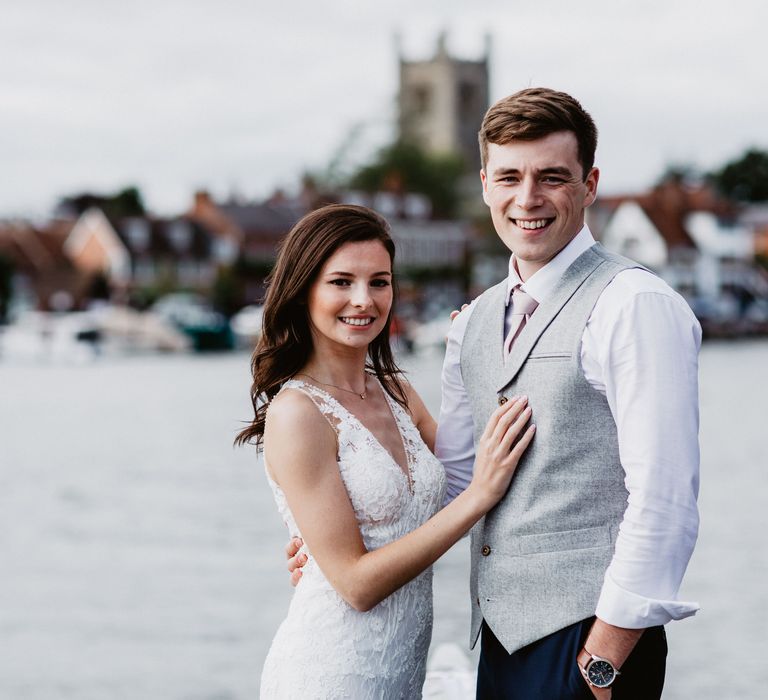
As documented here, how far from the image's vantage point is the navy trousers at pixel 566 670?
Answer: 2.51 m

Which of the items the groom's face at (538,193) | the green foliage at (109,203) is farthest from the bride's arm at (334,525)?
the green foliage at (109,203)

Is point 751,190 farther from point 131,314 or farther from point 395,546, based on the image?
point 395,546

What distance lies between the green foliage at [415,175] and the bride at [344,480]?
242 ft

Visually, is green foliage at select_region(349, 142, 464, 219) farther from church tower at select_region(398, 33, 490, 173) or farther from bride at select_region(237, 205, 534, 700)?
bride at select_region(237, 205, 534, 700)

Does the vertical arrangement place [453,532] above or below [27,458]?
above

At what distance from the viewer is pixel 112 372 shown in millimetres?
42781

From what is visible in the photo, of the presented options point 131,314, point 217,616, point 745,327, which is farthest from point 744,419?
point 745,327

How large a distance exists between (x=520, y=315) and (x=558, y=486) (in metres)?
0.42

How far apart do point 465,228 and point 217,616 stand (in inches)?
2953

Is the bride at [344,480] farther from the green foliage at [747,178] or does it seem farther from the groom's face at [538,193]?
the green foliage at [747,178]

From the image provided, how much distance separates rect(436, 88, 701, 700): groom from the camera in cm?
237

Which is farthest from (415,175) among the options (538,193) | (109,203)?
(538,193)

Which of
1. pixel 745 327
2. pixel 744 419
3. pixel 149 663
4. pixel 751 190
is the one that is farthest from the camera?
pixel 751 190

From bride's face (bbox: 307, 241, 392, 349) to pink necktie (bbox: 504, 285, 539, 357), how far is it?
0.38 m
